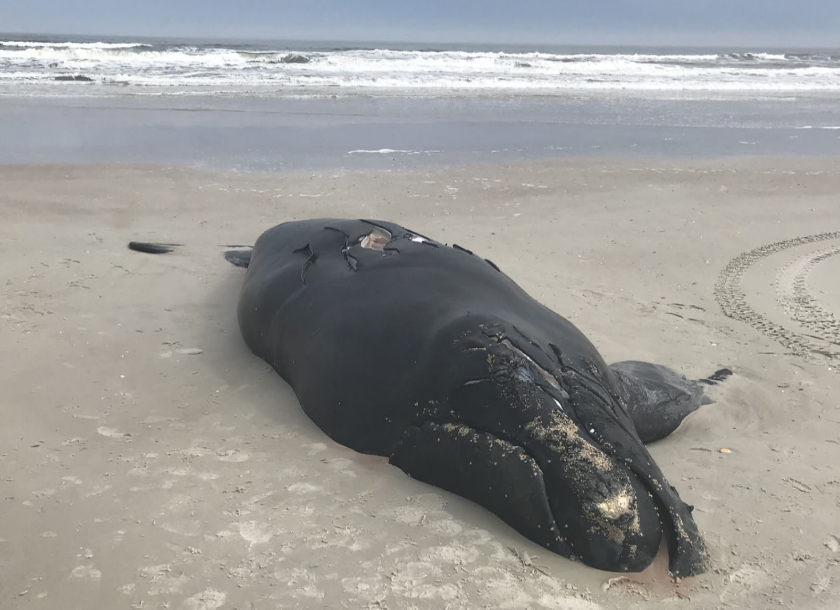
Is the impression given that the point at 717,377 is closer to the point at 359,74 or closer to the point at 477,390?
the point at 477,390

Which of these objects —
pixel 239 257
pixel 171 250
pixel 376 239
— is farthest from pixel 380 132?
pixel 376 239

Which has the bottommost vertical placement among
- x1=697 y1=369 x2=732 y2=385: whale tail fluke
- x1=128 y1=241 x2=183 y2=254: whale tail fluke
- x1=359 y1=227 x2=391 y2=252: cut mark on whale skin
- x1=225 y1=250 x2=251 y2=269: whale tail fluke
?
x1=128 y1=241 x2=183 y2=254: whale tail fluke

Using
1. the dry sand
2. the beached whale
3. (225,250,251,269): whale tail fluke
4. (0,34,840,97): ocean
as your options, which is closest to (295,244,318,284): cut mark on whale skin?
the beached whale

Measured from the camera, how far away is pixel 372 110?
17828 mm

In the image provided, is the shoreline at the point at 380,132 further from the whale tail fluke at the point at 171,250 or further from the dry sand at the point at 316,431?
the whale tail fluke at the point at 171,250

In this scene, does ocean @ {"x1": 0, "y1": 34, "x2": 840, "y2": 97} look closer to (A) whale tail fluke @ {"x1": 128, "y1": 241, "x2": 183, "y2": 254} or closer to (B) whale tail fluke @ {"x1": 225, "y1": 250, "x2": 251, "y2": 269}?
(A) whale tail fluke @ {"x1": 128, "y1": 241, "x2": 183, "y2": 254}

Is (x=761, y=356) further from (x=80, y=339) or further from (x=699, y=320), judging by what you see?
(x=80, y=339)

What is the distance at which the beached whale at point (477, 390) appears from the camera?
2.73 meters

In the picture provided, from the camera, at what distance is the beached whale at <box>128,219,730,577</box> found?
8.95 ft

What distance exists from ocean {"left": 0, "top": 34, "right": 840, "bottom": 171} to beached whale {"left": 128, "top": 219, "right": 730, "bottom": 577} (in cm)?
694

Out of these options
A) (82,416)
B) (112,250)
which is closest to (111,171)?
(112,250)

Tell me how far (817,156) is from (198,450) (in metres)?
12.4

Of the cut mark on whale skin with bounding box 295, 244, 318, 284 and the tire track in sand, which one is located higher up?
the cut mark on whale skin with bounding box 295, 244, 318, 284

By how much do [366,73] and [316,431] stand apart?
86.9 ft
